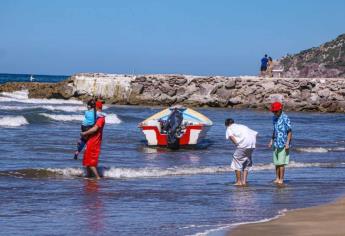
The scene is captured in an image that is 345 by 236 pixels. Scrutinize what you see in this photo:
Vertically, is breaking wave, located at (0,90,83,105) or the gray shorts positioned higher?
the gray shorts

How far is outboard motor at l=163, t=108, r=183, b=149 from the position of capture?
75.8 ft

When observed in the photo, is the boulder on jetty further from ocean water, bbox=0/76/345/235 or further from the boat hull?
the boat hull

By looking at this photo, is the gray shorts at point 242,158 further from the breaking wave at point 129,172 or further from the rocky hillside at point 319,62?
the rocky hillside at point 319,62

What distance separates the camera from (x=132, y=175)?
16.2 m

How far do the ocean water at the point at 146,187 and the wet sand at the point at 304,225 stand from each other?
0.97 ft

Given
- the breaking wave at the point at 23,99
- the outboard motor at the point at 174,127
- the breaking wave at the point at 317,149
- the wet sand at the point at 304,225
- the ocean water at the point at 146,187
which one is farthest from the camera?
the breaking wave at the point at 23,99

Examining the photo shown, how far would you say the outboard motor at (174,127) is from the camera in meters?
23.1

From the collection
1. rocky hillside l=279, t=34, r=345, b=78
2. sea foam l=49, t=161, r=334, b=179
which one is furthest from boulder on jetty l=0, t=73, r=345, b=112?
sea foam l=49, t=161, r=334, b=179

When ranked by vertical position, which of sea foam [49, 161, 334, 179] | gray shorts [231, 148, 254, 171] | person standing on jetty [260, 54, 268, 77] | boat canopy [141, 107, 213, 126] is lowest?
sea foam [49, 161, 334, 179]

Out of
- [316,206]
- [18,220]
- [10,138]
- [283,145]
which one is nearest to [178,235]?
[18,220]

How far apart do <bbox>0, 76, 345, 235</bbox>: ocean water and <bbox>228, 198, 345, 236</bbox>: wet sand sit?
0.97ft

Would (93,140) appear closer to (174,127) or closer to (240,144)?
(240,144)

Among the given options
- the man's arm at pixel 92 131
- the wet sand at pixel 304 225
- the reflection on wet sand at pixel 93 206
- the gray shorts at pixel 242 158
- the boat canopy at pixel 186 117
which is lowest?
the reflection on wet sand at pixel 93 206

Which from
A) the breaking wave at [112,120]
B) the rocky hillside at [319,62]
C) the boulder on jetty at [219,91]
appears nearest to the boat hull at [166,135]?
the breaking wave at [112,120]
